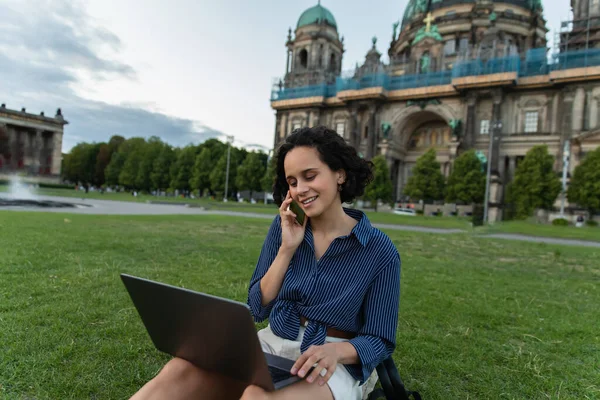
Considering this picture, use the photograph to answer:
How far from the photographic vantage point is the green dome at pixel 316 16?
57909mm

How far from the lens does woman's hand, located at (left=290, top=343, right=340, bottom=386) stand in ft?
6.00

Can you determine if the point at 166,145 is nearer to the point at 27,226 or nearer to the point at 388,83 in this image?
the point at 388,83

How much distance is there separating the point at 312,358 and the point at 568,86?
47229 millimetres

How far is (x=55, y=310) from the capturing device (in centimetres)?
436

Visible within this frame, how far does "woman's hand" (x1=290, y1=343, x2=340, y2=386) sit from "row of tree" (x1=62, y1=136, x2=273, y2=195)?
159ft

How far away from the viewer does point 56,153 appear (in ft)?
257

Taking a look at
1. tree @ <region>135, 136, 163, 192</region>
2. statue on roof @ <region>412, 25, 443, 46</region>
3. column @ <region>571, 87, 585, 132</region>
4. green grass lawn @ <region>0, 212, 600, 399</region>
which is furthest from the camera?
tree @ <region>135, 136, 163, 192</region>

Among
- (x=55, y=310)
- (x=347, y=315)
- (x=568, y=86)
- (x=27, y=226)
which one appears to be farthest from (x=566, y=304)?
(x=568, y=86)

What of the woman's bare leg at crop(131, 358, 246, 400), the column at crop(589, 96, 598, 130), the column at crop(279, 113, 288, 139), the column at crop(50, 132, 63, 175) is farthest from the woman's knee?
the column at crop(50, 132, 63, 175)

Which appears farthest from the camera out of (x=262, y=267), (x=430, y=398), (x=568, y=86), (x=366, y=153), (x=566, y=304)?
(x=366, y=153)

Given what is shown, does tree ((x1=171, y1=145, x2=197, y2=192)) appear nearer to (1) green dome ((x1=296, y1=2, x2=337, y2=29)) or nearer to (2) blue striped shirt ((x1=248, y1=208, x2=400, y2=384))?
(1) green dome ((x1=296, y1=2, x2=337, y2=29))

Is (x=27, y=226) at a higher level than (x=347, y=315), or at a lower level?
lower

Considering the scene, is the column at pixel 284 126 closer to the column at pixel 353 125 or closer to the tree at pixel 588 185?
the column at pixel 353 125

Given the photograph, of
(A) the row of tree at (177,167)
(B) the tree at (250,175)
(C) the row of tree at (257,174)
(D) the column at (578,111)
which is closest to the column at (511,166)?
(C) the row of tree at (257,174)
